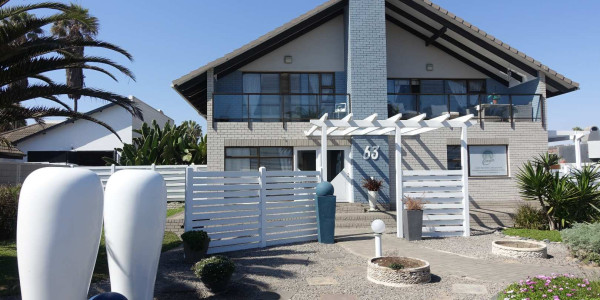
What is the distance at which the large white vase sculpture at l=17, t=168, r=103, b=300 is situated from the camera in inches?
159

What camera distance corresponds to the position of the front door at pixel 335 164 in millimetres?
14906

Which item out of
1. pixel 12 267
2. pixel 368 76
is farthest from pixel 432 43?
pixel 12 267

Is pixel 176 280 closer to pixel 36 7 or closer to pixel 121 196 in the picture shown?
pixel 121 196

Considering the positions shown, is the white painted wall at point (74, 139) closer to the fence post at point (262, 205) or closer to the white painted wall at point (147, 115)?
the white painted wall at point (147, 115)

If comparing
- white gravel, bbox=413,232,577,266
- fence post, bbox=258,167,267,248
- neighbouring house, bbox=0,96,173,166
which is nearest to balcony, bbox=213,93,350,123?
fence post, bbox=258,167,267,248

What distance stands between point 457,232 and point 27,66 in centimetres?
1096

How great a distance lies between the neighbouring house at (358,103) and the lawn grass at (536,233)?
167 cm

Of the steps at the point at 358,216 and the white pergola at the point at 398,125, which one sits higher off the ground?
the white pergola at the point at 398,125

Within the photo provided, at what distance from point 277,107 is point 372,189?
4.45 meters

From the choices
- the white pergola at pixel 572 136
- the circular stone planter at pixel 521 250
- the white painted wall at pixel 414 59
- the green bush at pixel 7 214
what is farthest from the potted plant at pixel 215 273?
the white pergola at pixel 572 136

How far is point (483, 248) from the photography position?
980cm

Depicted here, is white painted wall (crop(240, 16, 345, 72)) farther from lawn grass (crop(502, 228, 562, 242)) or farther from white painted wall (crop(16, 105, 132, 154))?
white painted wall (crop(16, 105, 132, 154))

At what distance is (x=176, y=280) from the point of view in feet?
23.0

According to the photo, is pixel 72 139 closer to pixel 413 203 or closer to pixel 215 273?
pixel 413 203
